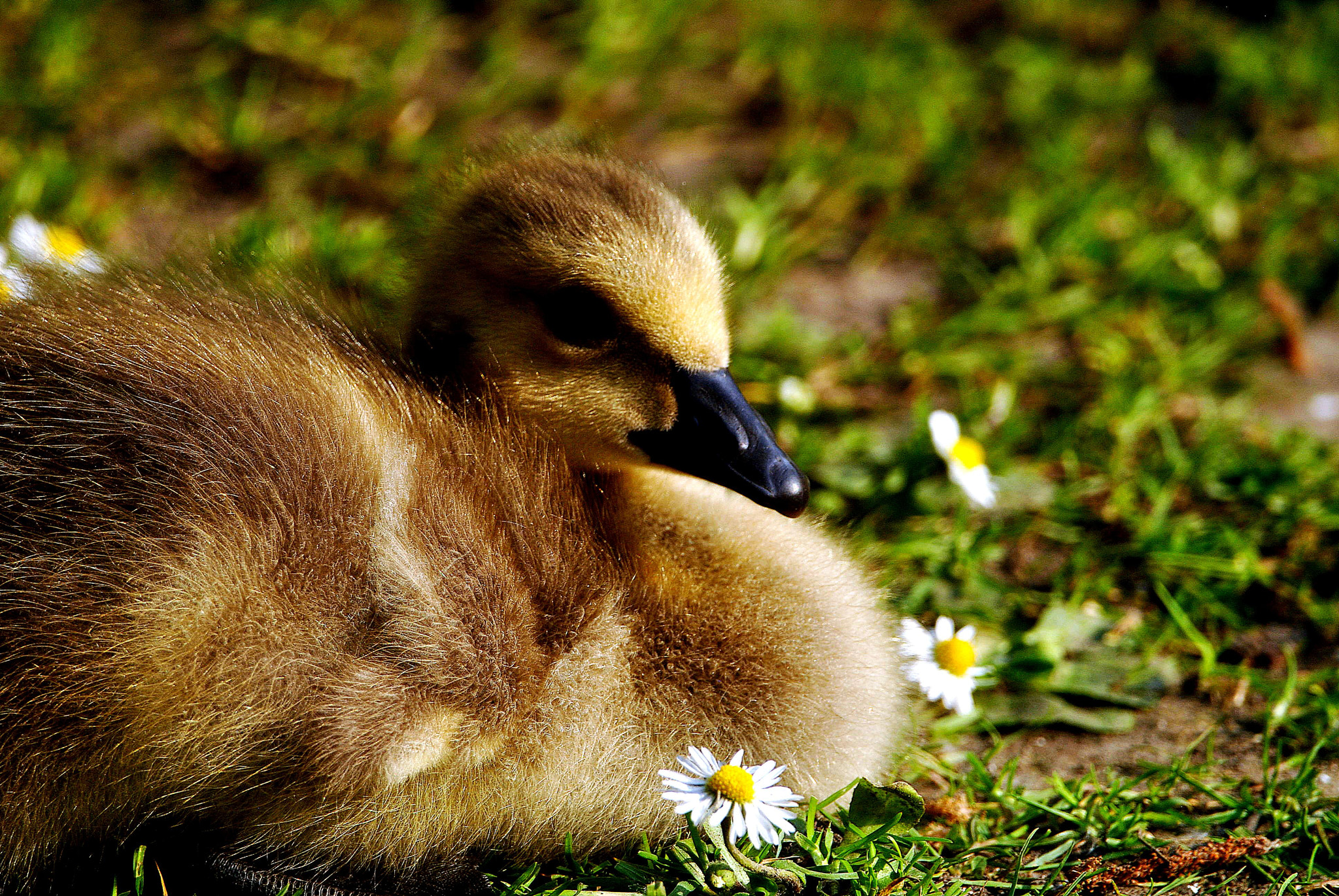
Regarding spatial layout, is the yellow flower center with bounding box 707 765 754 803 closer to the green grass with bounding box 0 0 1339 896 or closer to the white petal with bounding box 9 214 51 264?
the green grass with bounding box 0 0 1339 896

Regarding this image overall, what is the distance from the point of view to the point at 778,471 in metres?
1.70

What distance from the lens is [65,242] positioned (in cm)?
245

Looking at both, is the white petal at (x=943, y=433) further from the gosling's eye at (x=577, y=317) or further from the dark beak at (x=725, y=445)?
the gosling's eye at (x=577, y=317)

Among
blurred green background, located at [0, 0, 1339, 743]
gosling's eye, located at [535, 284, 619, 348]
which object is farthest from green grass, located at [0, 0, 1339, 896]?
gosling's eye, located at [535, 284, 619, 348]

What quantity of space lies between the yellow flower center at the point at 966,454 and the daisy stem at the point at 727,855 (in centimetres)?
104

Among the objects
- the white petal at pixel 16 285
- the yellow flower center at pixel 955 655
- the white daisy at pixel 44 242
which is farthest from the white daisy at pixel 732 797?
the white daisy at pixel 44 242

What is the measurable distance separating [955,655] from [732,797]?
1.77 feet

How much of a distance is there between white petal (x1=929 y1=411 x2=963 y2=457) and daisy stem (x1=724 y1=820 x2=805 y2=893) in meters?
1.02

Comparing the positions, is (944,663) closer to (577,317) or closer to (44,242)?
(577,317)

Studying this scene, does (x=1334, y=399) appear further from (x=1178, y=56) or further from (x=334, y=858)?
(x=334, y=858)

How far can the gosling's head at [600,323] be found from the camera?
68.1 inches

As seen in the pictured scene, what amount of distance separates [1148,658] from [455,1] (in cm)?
289

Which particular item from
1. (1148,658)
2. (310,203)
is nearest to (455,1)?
(310,203)

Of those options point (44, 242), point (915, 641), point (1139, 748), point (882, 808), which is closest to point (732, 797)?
point (882, 808)
